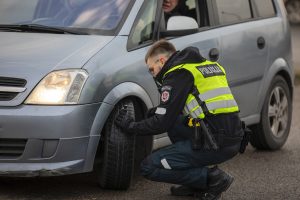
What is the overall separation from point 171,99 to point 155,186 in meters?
1.07

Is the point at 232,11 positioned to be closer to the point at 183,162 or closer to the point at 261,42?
the point at 261,42

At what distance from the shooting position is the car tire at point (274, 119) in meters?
7.83

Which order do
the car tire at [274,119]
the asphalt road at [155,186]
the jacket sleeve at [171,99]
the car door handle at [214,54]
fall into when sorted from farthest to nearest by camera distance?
the car tire at [274,119], the car door handle at [214,54], the asphalt road at [155,186], the jacket sleeve at [171,99]

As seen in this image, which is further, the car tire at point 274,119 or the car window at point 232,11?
the car tire at point 274,119

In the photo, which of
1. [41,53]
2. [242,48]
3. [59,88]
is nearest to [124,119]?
[59,88]

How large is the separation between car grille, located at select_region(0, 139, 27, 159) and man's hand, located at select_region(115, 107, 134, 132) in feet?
2.09

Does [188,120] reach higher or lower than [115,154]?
higher

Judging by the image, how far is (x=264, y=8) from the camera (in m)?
8.00

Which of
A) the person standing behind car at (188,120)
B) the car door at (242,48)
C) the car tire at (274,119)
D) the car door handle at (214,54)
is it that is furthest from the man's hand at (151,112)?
the car tire at (274,119)

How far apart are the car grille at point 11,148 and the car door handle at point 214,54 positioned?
1869mm

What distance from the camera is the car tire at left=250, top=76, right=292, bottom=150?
7828mm

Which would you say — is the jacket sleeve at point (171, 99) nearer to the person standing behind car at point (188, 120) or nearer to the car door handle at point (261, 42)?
the person standing behind car at point (188, 120)

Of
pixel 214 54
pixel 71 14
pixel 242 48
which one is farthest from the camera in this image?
pixel 242 48

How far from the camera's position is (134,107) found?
617cm
